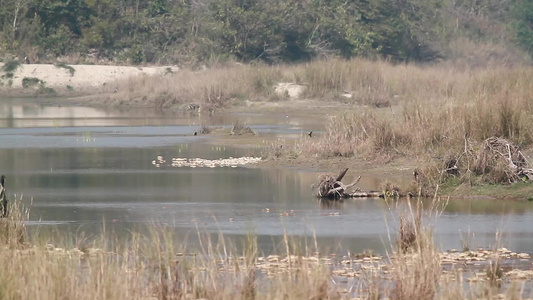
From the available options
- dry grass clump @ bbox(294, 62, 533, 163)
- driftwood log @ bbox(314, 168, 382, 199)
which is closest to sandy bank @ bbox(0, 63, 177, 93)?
dry grass clump @ bbox(294, 62, 533, 163)

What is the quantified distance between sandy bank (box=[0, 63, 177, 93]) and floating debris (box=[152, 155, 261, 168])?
108ft

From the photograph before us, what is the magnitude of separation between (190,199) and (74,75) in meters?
41.9

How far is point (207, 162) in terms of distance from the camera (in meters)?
27.5

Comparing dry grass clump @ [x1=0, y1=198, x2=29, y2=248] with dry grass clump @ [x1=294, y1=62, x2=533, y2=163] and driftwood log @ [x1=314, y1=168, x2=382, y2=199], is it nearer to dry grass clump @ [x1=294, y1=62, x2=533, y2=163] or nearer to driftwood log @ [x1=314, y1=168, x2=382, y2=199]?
driftwood log @ [x1=314, y1=168, x2=382, y2=199]

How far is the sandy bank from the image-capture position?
201ft

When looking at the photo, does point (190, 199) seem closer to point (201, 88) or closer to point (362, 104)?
point (362, 104)

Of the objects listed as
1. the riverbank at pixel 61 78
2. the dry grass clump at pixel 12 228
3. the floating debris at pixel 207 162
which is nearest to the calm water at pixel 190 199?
the floating debris at pixel 207 162

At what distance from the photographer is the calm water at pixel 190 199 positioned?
672 inches

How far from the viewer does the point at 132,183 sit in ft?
79.5

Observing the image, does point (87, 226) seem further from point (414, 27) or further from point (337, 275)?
point (414, 27)

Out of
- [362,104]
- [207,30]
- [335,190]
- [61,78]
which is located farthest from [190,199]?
[207,30]

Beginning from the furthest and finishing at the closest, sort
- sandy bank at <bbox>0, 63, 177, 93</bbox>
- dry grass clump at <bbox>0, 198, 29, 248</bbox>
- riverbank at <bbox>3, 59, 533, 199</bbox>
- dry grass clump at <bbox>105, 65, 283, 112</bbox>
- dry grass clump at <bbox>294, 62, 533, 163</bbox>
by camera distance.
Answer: sandy bank at <bbox>0, 63, 177, 93</bbox> < dry grass clump at <bbox>105, 65, 283, 112</bbox> < dry grass clump at <bbox>294, 62, 533, 163</bbox> < riverbank at <bbox>3, 59, 533, 199</bbox> < dry grass clump at <bbox>0, 198, 29, 248</bbox>

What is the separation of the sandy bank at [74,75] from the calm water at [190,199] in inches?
943

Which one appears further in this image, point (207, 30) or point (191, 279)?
point (207, 30)
